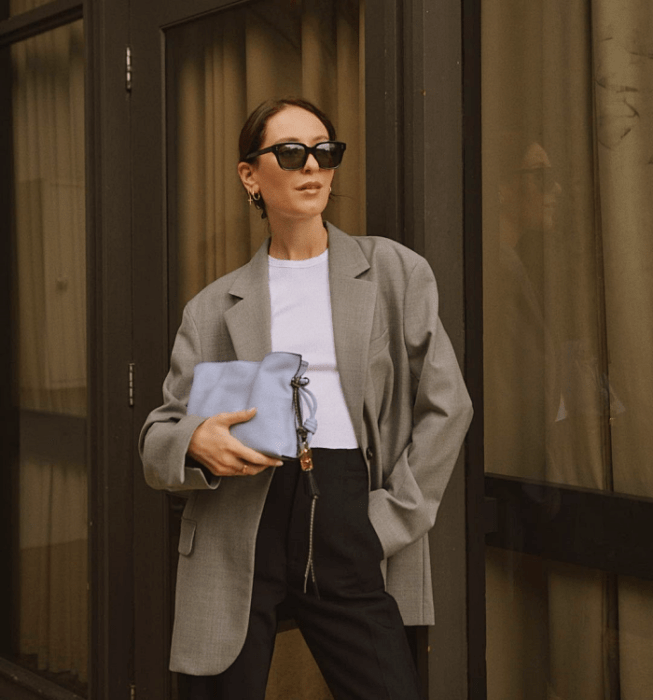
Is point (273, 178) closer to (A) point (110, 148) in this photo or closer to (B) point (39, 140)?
(A) point (110, 148)

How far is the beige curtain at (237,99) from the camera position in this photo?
7.80 feet

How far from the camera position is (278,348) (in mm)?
1910

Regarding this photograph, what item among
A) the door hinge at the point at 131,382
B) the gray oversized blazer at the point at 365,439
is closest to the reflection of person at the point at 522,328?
the gray oversized blazer at the point at 365,439

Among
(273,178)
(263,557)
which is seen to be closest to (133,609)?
(263,557)

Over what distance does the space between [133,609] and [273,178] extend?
175cm

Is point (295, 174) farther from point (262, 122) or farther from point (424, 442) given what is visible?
point (424, 442)

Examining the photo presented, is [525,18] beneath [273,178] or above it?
above

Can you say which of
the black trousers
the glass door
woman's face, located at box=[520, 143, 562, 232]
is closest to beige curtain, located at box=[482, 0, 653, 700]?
woman's face, located at box=[520, 143, 562, 232]

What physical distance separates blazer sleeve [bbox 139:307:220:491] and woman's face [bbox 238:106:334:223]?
0.36 metres

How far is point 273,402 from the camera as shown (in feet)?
5.72

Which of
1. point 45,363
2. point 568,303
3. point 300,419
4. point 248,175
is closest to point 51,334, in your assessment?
point 45,363

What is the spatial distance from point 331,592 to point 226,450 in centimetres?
36

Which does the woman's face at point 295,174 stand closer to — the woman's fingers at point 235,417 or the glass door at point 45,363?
the woman's fingers at point 235,417

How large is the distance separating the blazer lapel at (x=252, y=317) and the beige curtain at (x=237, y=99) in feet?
1.58
